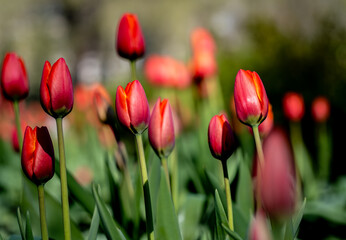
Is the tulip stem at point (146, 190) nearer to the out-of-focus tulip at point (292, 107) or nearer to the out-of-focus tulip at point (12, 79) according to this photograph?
the out-of-focus tulip at point (12, 79)

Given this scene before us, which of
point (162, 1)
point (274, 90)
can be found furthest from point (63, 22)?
point (274, 90)

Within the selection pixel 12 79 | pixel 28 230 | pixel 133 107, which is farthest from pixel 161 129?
pixel 12 79

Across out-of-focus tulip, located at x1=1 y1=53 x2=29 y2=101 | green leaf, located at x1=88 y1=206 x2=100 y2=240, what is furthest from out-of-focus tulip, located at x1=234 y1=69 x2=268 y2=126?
out-of-focus tulip, located at x1=1 y1=53 x2=29 y2=101

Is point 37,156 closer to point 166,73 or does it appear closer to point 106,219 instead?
point 106,219

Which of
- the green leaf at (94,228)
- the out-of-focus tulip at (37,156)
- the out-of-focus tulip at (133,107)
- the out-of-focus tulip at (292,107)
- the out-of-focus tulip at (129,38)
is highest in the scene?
the out-of-focus tulip at (129,38)

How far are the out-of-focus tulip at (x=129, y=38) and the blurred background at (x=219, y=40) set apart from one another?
77.6 inches

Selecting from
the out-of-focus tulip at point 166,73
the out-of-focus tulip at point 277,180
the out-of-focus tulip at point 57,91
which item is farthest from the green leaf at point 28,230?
the out-of-focus tulip at point 166,73

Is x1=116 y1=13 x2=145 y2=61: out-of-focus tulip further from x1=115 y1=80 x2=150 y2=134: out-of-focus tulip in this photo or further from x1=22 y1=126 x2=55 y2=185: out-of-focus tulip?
x1=22 y1=126 x2=55 y2=185: out-of-focus tulip

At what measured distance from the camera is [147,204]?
976mm

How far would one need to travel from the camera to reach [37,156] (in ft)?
2.93

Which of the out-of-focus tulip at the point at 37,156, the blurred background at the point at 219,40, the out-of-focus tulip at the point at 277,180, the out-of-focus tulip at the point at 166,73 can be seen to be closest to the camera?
the out-of-focus tulip at the point at 277,180

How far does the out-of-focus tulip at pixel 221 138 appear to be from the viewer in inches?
37.6

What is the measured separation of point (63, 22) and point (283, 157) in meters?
18.7

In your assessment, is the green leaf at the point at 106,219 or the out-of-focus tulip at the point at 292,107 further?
the out-of-focus tulip at the point at 292,107
